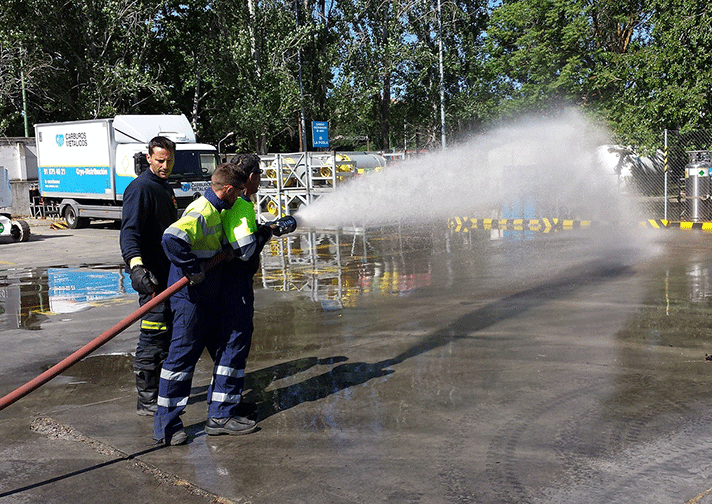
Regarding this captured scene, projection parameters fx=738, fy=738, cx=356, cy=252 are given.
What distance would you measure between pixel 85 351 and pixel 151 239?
105 cm

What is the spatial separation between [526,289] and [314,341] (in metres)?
3.46

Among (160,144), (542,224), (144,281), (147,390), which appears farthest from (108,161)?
(144,281)

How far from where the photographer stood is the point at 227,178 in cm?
471

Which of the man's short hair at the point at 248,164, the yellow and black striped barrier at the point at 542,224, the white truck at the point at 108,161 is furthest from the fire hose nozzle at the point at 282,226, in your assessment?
the white truck at the point at 108,161

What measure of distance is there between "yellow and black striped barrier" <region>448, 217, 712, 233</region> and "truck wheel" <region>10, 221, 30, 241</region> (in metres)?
10.5

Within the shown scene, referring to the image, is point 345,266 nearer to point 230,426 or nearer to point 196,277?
point 230,426

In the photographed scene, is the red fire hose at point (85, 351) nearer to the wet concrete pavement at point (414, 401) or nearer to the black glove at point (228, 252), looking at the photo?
the black glove at point (228, 252)

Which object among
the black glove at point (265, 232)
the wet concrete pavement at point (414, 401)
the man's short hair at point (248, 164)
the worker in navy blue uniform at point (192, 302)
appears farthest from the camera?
the man's short hair at point (248, 164)

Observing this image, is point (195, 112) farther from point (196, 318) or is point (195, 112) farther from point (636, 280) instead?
point (196, 318)

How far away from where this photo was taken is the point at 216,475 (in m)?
4.09

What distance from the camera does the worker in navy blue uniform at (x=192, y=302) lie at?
4559mm

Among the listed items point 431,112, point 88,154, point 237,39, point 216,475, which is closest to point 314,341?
point 216,475

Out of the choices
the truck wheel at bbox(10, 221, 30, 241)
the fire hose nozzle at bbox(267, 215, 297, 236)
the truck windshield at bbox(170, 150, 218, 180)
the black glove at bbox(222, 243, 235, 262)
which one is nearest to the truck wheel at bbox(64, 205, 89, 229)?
the truck wheel at bbox(10, 221, 30, 241)

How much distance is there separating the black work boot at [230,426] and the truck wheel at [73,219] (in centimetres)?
1891
